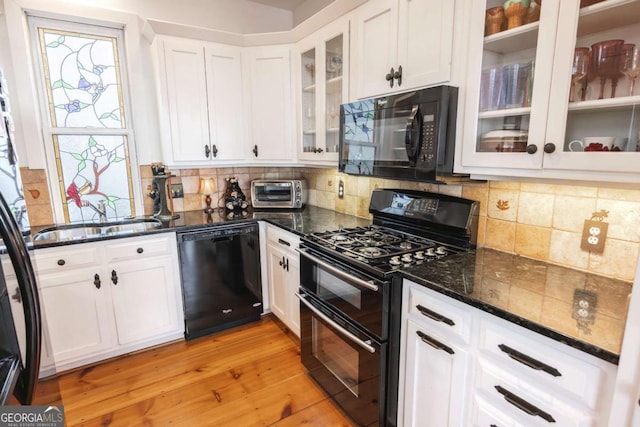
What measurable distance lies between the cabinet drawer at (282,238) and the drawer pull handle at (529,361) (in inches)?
55.0

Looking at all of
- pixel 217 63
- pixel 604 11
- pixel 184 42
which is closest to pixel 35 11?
pixel 184 42

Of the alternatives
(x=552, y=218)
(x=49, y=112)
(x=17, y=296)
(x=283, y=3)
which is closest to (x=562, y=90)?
(x=552, y=218)

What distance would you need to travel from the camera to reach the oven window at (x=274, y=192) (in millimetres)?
2980

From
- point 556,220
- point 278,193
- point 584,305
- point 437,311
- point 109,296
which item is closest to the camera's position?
point 584,305

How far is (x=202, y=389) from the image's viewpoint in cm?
209

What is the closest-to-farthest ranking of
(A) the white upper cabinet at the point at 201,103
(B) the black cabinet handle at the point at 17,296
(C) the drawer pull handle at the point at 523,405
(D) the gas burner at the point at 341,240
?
(B) the black cabinet handle at the point at 17,296 < (C) the drawer pull handle at the point at 523,405 < (D) the gas burner at the point at 341,240 < (A) the white upper cabinet at the point at 201,103

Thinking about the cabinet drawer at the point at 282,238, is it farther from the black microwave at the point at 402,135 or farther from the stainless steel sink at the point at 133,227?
the stainless steel sink at the point at 133,227

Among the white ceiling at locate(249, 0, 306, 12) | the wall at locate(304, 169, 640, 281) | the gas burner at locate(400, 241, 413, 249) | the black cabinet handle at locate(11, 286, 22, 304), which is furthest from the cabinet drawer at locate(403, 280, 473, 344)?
the white ceiling at locate(249, 0, 306, 12)

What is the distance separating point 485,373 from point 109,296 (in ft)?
7.51

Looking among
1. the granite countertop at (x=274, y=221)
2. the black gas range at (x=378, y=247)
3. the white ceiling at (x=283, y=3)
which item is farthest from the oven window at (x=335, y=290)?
the white ceiling at (x=283, y=3)

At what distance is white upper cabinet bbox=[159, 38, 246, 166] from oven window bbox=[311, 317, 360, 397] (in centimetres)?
165

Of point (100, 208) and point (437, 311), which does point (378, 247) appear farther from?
point (100, 208)

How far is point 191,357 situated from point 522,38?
267 centimetres

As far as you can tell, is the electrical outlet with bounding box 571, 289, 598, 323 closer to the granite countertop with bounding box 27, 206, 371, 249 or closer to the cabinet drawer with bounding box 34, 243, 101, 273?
the granite countertop with bounding box 27, 206, 371, 249
